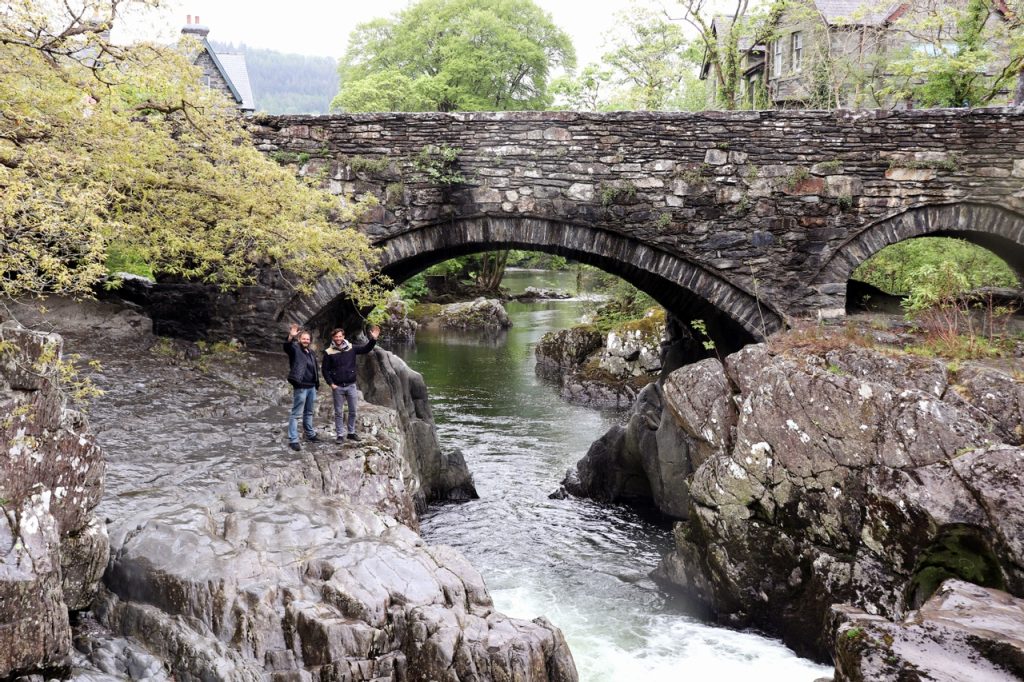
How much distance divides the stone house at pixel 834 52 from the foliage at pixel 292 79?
11390 cm

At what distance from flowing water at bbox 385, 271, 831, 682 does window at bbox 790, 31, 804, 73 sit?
51.4 feet

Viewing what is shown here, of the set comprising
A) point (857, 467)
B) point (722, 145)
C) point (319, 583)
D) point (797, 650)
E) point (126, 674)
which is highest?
point (722, 145)

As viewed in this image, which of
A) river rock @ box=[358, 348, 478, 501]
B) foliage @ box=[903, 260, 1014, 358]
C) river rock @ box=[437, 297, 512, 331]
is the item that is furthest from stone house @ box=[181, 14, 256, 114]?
foliage @ box=[903, 260, 1014, 358]

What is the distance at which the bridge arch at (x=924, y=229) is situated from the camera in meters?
11.4

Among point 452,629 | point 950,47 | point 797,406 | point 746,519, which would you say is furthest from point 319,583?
point 950,47

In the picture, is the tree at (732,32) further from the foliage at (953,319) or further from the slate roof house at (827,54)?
the foliage at (953,319)

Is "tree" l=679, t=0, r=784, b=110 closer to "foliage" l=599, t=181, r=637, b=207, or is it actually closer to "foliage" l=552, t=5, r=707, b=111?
"foliage" l=552, t=5, r=707, b=111

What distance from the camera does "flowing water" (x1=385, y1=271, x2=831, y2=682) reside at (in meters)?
7.76

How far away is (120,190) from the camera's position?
971 cm

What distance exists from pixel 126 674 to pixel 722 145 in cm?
990

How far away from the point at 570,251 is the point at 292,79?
539ft

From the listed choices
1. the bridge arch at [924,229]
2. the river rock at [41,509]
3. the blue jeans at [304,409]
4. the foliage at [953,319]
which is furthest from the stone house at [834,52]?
the river rock at [41,509]

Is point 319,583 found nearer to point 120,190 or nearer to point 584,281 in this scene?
point 120,190

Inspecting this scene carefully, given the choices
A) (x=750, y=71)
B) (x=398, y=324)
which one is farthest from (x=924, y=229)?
(x=750, y=71)
